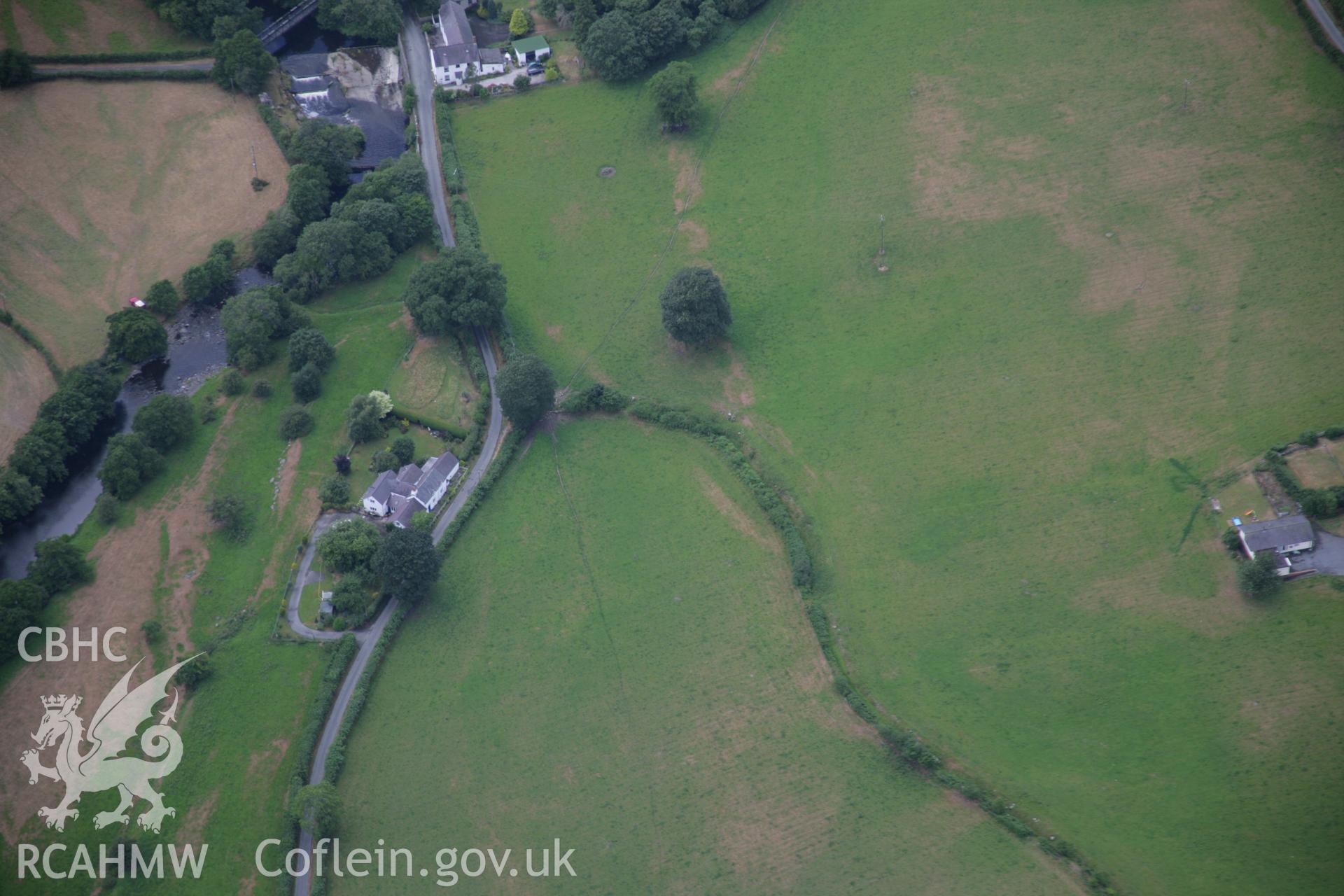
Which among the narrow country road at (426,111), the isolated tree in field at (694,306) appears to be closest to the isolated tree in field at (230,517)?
the narrow country road at (426,111)

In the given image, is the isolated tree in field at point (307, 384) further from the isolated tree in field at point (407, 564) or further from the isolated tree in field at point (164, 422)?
the isolated tree in field at point (407, 564)

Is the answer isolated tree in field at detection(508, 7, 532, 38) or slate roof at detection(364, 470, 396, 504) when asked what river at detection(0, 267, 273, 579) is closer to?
slate roof at detection(364, 470, 396, 504)

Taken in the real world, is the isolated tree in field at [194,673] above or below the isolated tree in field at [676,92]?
below

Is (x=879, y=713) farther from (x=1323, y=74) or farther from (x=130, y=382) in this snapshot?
(x=1323, y=74)

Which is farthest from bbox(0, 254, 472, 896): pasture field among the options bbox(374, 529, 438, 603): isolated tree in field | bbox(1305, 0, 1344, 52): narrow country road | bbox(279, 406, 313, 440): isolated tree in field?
bbox(1305, 0, 1344, 52): narrow country road

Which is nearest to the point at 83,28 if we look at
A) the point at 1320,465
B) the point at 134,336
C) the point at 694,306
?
the point at 134,336
